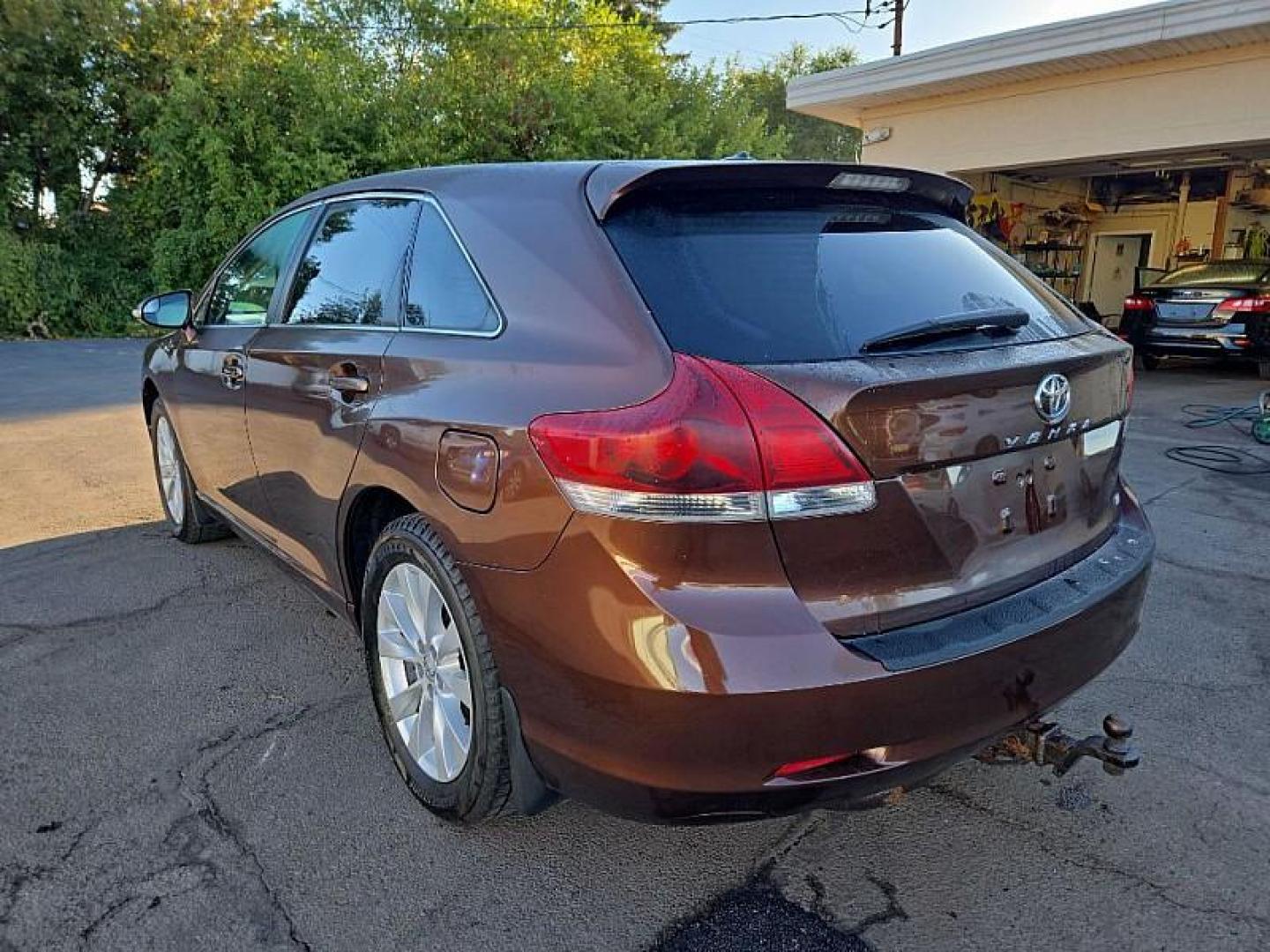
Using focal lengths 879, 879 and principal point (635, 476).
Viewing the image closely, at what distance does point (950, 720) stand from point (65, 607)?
358 cm

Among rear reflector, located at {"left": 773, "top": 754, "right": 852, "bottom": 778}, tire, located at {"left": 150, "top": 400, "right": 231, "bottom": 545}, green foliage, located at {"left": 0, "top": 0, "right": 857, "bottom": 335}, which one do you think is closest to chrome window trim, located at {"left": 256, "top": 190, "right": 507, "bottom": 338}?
rear reflector, located at {"left": 773, "top": 754, "right": 852, "bottom": 778}

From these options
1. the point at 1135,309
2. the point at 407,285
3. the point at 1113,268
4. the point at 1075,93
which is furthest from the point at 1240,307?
the point at 407,285

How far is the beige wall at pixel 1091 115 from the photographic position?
10156mm

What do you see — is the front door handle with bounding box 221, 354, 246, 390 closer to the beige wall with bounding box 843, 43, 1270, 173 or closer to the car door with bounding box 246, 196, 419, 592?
the car door with bounding box 246, 196, 419, 592

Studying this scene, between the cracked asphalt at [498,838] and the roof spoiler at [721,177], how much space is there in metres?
1.58

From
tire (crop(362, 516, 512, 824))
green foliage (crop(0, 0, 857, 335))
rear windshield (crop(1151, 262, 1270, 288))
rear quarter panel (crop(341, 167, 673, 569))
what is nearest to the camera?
rear quarter panel (crop(341, 167, 673, 569))

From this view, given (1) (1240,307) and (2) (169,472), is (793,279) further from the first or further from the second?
(1) (1240,307)

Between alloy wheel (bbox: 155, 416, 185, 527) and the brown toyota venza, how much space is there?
7.52ft

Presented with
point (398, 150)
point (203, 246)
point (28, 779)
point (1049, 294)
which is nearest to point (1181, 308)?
point (1049, 294)

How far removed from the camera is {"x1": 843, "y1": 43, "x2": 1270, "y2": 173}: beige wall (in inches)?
400

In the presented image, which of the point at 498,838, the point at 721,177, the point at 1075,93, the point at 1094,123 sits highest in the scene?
the point at 1075,93

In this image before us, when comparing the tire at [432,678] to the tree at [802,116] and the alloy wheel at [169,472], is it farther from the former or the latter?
the tree at [802,116]

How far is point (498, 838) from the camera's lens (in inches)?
88.7

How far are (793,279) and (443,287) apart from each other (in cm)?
93
